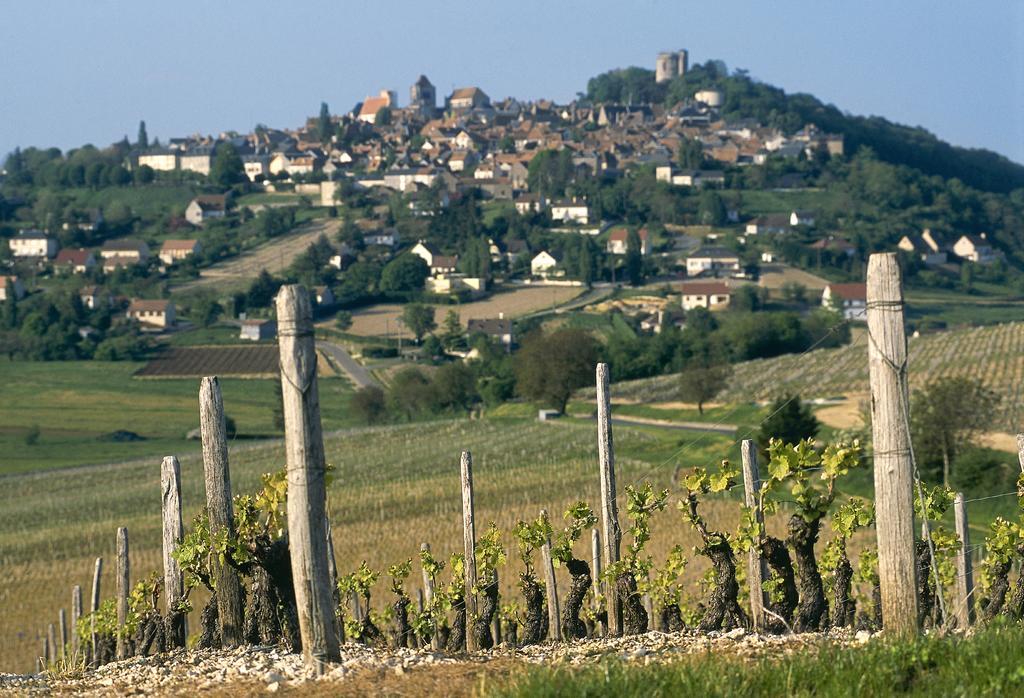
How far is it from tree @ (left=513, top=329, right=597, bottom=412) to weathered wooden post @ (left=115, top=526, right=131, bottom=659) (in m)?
36.9

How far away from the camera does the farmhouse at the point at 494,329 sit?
245ft

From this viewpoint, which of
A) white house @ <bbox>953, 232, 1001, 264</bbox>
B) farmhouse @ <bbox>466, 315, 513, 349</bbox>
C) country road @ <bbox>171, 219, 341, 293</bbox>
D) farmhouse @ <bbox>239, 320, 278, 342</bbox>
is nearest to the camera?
farmhouse @ <bbox>466, 315, 513, 349</bbox>

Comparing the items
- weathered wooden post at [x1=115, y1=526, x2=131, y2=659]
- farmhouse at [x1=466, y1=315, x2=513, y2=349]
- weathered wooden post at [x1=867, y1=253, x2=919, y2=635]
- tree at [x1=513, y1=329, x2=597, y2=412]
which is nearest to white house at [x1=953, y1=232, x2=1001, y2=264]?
farmhouse at [x1=466, y1=315, x2=513, y2=349]

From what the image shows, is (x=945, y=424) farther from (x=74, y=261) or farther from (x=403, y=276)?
(x=74, y=261)

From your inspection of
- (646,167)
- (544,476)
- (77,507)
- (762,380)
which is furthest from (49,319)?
(646,167)

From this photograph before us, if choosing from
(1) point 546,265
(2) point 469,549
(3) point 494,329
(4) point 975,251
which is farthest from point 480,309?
(2) point 469,549

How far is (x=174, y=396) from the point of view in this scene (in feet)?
202

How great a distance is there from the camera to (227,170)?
13775 cm

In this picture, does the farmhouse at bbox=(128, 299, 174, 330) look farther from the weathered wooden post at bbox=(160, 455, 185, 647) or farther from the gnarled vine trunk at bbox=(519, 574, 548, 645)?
the gnarled vine trunk at bbox=(519, 574, 548, 645)

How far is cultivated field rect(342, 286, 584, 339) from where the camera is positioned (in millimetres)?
80062

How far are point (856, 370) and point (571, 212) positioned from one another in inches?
2931

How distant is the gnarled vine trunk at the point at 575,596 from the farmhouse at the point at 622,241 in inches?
3573

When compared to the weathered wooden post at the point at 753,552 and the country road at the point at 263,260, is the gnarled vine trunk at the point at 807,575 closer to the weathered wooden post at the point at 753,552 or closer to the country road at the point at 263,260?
the weathered wooden post at the point at 753,552

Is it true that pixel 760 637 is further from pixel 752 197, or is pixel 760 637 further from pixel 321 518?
pixel 752 197
